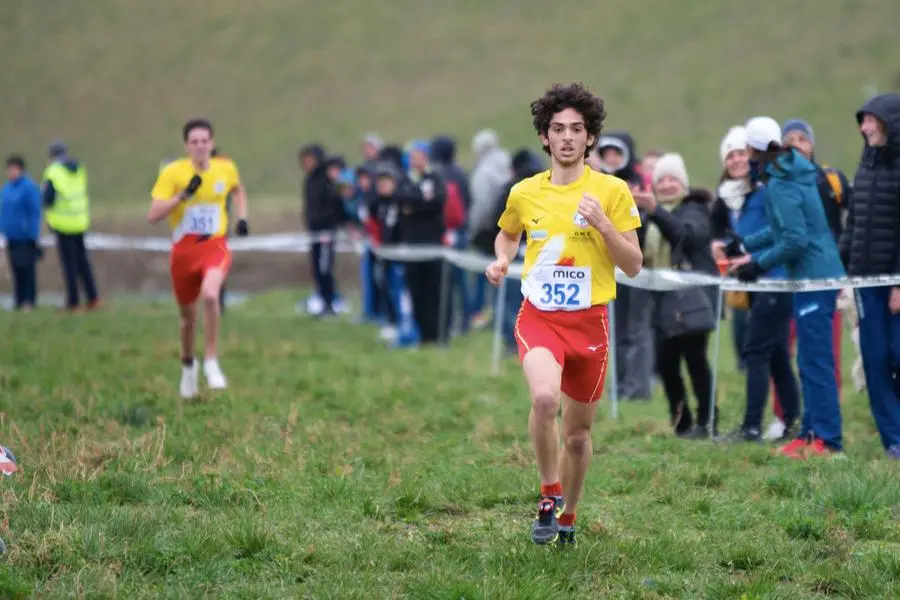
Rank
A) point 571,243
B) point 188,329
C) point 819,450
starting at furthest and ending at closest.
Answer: point 188,329 → point 819,450 → point 571,243

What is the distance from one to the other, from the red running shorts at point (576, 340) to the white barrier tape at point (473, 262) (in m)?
2.73

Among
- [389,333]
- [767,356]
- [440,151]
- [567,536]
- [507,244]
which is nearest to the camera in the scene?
[567,536]

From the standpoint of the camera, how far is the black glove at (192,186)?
11.6 meters

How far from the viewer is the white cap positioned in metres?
9.24

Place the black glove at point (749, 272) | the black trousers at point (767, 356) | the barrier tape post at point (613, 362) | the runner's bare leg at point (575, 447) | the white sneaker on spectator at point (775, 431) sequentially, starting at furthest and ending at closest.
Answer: the barrier tape post at point (613, 362) < the white sneaker on spectator at point (775, 431) < the black trousers at point (767, 356) < the black glove at point (749, 272) < the runner's bare leg at point (575, 447)

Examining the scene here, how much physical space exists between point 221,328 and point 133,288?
27.3 ft

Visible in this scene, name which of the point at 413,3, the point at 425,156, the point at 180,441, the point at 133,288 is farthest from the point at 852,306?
the point at 413,3

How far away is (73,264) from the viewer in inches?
843

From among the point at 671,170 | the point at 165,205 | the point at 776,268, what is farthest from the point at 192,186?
the point at 776,268

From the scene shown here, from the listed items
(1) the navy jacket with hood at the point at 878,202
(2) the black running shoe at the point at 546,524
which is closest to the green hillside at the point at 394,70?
(1) the navy jacket with hood at the point at 878,202

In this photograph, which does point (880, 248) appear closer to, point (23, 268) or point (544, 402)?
point (544, 402)

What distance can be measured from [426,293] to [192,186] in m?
6.56

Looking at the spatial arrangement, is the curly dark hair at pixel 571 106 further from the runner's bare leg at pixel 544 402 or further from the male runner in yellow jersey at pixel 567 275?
the runner's bare leg at pixel 544 402

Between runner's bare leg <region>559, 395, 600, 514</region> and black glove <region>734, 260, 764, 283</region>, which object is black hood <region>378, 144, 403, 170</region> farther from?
runner's bare leg <region>559, 395, 600, 514</region>
